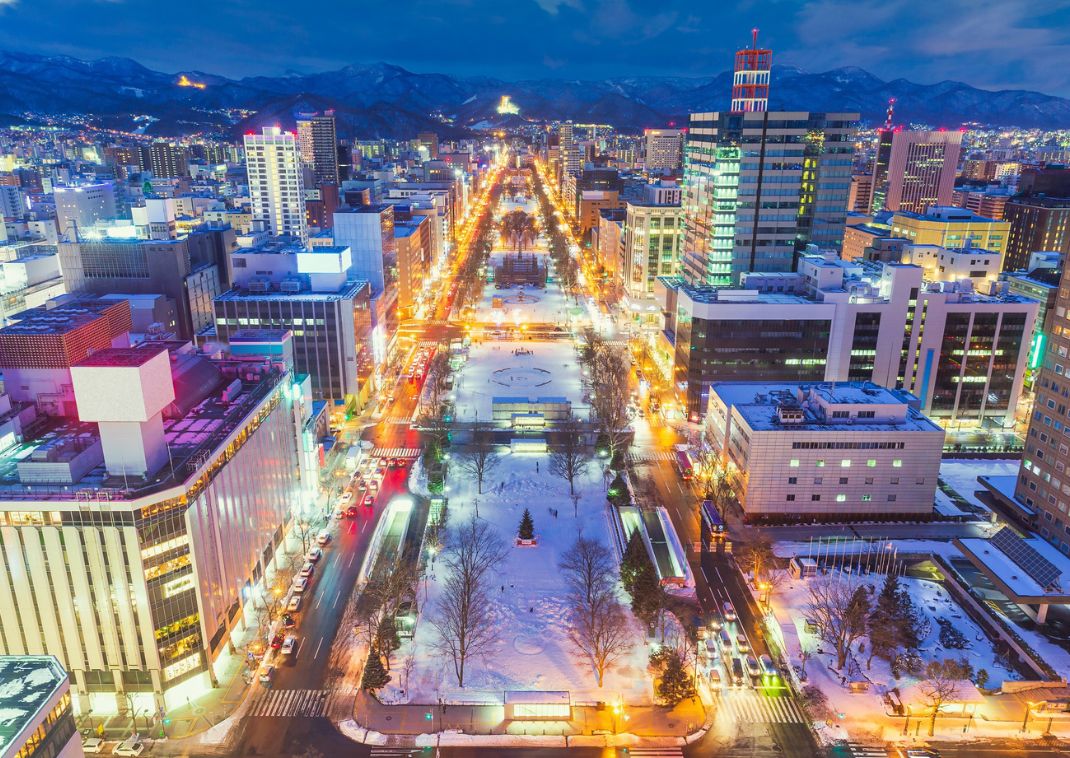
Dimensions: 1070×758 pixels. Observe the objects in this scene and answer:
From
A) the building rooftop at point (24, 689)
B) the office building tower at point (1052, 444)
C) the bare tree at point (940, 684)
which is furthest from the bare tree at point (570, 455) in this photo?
the building rooftop at point (24, 689)

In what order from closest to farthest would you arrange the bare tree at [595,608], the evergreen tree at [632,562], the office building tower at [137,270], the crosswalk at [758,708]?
the crosswalk at [758,708] < the bare tree at [595,608] < the evergreen tree at [632,562] < the office building tower at [137,270]

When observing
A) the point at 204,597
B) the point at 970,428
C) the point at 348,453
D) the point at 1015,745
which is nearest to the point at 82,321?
the point at 204,597

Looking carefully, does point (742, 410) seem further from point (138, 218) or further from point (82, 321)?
point (138, 218)

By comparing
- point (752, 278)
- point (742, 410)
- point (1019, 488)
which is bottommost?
point (1019, 488)

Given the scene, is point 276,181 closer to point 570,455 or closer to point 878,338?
point 570,455

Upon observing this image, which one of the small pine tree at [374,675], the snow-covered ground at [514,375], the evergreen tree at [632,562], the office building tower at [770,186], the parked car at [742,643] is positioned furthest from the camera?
the office building tower at [770,186]

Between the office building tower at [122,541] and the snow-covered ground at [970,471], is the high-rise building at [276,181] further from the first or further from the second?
the snow-covered ground at [970,471]
